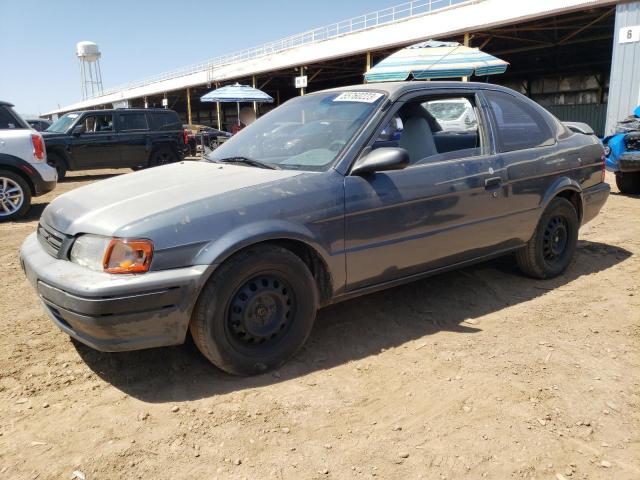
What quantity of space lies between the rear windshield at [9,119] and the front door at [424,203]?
610 centimetres

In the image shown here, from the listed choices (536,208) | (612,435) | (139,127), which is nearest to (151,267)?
(612,435)

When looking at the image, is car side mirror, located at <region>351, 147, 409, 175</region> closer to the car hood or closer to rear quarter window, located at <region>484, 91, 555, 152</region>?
the car hood

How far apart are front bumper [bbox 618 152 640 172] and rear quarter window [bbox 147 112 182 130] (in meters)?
10.7

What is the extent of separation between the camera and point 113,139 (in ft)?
41.9

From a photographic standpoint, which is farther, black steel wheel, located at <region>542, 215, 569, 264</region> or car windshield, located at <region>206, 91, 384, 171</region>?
black steel wheel, located at <region>542, 215, 569, 264</region>

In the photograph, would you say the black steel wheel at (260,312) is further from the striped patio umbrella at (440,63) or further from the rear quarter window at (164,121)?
the rear quarter window at (164,121)

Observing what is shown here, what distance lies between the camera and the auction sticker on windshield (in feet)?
11.0

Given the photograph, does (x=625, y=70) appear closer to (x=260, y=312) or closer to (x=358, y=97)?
(x=358, y=97)

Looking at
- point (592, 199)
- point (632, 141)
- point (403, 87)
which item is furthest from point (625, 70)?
point (403, 87)

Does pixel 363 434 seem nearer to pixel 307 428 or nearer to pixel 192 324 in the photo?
pixel 307 428

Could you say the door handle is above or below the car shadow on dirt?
above

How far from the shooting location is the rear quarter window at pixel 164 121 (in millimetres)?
13492

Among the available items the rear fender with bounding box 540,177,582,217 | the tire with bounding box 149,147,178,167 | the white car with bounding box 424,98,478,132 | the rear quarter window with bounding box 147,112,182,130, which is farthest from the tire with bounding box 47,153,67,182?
the rear fender with bounding box 540,177,582,217

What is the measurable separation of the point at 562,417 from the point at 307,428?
3.98 ft
